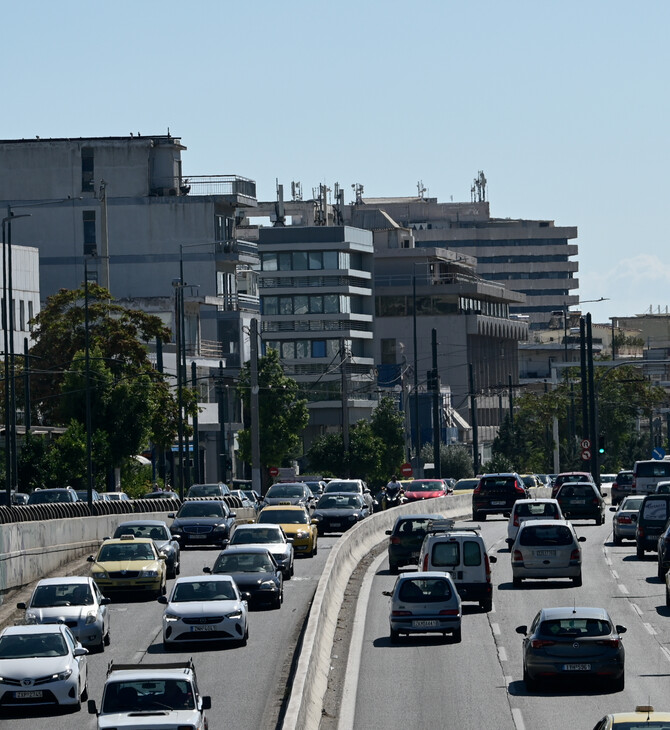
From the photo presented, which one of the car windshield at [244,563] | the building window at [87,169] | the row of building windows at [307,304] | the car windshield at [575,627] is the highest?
the building window at [87,169]

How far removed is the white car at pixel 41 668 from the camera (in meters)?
24.6

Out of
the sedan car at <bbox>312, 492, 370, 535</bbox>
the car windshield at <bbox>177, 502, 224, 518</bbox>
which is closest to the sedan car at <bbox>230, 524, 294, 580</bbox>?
the car windshield at <bbox>177, 502, 224, 518</bbox>

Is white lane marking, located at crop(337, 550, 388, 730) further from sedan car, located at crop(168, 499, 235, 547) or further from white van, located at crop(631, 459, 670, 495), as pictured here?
white van, located at crop(631, 459, 670, 495)

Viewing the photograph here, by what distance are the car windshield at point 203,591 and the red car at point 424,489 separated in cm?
4113

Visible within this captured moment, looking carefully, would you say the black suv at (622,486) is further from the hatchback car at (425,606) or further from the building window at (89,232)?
the building window at (89,232)

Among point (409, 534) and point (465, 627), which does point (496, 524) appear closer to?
point (409, 534)

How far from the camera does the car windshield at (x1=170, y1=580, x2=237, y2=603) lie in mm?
32000

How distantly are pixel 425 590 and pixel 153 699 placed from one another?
11586 millimetres

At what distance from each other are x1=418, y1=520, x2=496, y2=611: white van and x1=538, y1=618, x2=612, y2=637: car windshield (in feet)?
33.2

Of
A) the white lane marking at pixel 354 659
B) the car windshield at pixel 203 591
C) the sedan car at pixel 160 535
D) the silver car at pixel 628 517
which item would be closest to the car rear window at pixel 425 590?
the white lane marking at pixel 354 659

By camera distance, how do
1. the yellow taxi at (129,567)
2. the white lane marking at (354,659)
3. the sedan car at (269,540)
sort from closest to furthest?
the white lane marking at (354,659)
the yellow taxi at (129,567)
the sedan car at (269,540)

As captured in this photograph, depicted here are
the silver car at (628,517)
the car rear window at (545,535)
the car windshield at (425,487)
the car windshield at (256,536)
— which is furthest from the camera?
the car windshield at (425,487)

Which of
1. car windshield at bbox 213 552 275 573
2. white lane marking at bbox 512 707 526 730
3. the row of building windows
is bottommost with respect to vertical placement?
white lane marking at bbox 512 707 526 730

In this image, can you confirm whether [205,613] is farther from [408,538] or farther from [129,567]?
[408,538]
